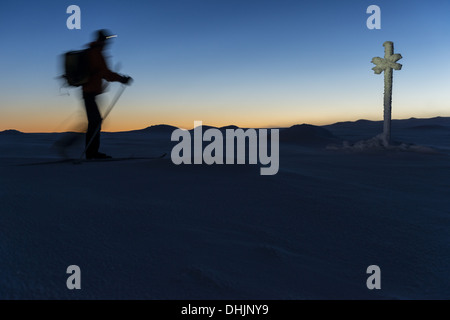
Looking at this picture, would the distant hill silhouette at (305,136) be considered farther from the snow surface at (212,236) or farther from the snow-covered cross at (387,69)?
the snow surface at (212,236)

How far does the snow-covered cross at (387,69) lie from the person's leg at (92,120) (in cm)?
617

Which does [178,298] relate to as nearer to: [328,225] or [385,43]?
[328,225]

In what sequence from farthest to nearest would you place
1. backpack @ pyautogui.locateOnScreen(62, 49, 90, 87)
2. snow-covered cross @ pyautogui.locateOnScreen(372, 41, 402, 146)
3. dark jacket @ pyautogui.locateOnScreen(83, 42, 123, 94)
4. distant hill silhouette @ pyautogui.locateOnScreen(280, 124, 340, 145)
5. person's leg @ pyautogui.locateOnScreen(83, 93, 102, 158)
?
distant hill silhouette @ pyautogui.locateOnScreen(280, 124, 340, 145) < snow-covered cross @ pyautogui.locateOnScreen(372, 41, 402, 146) < person's leg @ pyautogui.locateOnScreen(83, 93, 102, 158) < dark jacket @ pyautogui.locateOnScreen(83, 42, 123, 94) < backpack @ pyautogui.locateOnScreen(62, 49, 90, 87)

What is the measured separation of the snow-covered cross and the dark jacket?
20.2ft

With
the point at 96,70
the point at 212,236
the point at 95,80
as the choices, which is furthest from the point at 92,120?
the point at 212,236

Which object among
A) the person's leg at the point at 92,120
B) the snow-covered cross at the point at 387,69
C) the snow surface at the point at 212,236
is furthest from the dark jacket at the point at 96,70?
the snow-covered cross at the point at 387,69

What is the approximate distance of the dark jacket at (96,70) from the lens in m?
4.17

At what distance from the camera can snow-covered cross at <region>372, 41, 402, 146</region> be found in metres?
7.56

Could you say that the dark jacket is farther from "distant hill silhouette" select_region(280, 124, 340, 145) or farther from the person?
"distant hill silhouette" select_region(280, 124, 340, 145)

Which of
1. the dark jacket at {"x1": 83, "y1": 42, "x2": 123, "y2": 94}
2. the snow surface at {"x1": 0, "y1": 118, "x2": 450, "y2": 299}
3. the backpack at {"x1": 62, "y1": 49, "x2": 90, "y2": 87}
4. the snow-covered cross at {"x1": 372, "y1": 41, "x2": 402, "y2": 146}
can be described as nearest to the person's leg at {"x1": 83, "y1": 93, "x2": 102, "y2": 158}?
the dark jacket at {"x1": 83, "y1": 42, "x2": 123, "y2": 94}

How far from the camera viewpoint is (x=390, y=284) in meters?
1.63

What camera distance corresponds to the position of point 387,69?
7.63 metres
